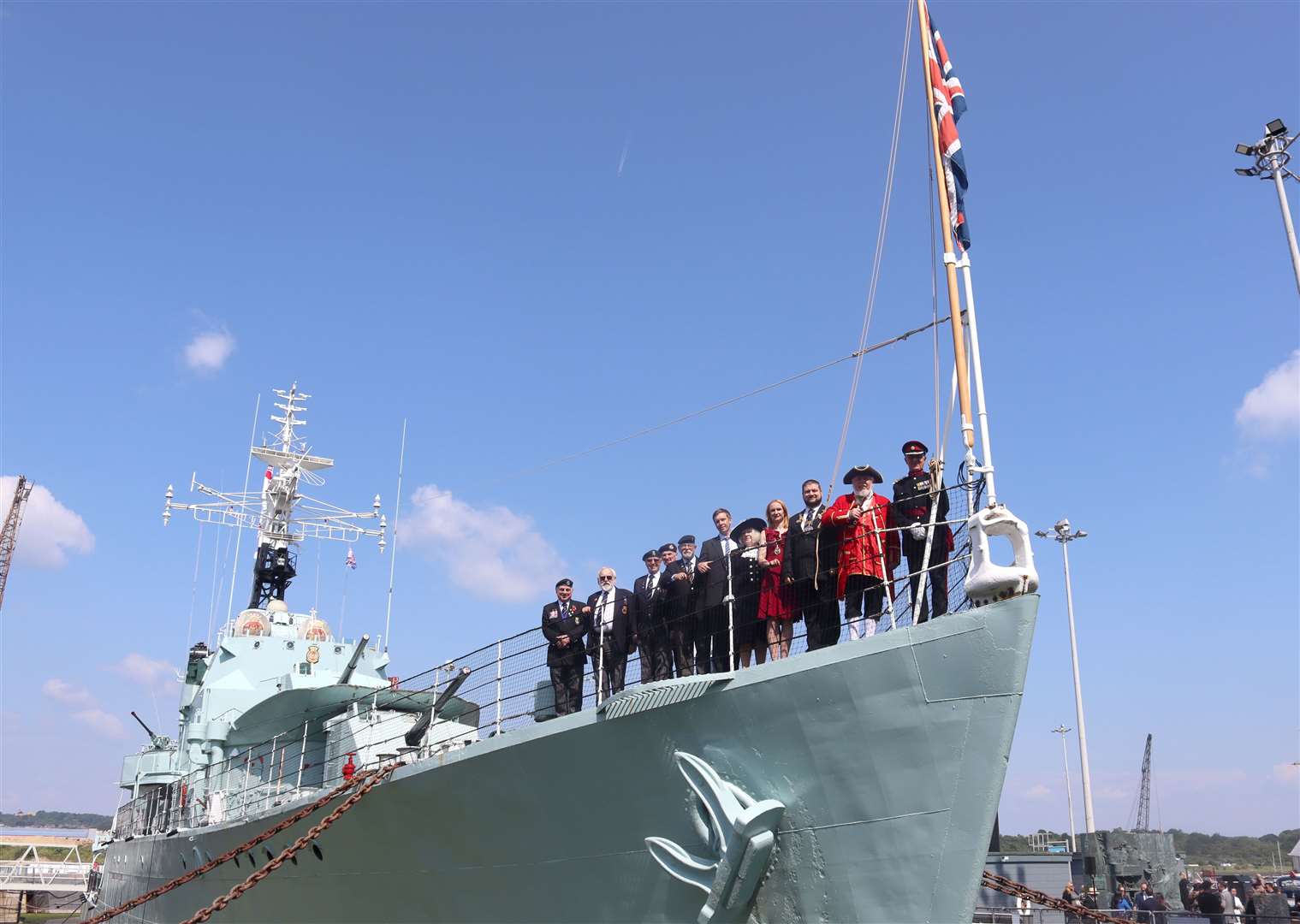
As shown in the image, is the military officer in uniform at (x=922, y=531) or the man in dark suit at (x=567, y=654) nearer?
the military officer in uniform at (x=922, y=531)

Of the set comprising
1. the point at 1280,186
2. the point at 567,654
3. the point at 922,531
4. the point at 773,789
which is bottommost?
the point at 773,789

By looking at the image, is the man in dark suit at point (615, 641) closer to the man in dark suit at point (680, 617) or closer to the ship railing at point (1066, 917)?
the man in dark suit at point (680, 617)

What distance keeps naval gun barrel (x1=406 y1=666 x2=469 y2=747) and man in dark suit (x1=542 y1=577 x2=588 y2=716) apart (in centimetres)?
108

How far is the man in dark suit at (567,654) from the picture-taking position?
8.99 m

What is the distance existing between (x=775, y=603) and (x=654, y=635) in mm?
1349

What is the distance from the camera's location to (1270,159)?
1368 centimetres

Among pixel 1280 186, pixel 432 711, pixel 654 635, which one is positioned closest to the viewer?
pixel 654 635

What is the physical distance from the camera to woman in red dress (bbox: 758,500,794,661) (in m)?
7.70

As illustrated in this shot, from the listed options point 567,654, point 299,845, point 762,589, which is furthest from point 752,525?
point 299,845

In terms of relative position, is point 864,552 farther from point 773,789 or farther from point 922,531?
point 773,789

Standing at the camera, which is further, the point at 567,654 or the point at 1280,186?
the point at 1280,186

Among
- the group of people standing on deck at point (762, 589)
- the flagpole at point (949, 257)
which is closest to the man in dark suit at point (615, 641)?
the group of people standing on deck at point (762, 589)

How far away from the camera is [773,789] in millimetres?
6973

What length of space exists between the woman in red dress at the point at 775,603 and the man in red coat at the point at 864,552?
0.49 m
